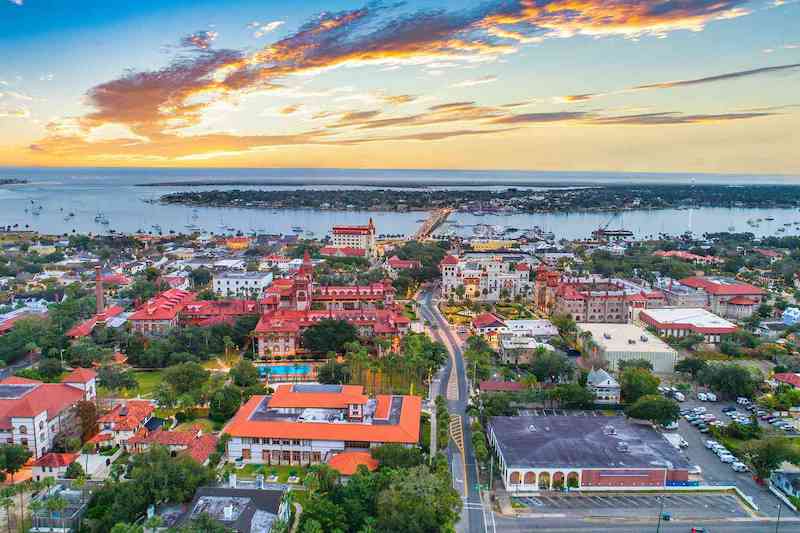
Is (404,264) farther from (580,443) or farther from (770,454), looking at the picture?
(770,454)

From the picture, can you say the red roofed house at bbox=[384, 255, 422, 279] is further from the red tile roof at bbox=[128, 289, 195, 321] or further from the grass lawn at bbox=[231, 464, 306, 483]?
the grass lawn at bbox=[231, 464, 306, 483]

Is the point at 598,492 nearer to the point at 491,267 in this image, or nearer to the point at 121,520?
the point at 121,520

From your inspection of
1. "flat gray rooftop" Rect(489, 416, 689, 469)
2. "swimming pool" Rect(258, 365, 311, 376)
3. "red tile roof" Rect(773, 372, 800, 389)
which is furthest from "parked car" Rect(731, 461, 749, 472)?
"swimming pool" Rect(258, 365, 311, 376)

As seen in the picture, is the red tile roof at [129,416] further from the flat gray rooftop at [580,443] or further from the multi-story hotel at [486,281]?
the multi-story hotel at [486,281]

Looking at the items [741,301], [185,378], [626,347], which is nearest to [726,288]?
[741,301]

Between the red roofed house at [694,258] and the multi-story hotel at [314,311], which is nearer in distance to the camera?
the multi-story hotel at [314,311]

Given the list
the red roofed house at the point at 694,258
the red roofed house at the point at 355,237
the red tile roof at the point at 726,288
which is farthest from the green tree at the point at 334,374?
the red roofed house at the point at 694,258

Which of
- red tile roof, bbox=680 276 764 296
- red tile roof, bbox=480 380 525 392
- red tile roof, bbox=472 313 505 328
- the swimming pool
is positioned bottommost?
the swimming pool
